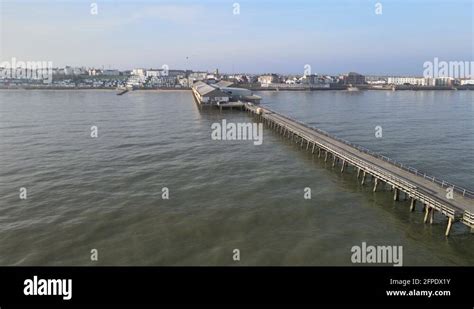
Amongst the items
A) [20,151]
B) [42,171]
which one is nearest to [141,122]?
[20,151]

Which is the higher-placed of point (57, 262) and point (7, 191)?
point (7, 191)

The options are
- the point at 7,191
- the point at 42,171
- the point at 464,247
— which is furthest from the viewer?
the point at 42,171

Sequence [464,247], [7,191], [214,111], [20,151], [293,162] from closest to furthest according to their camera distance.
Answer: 1. [464,247]
2. [7,191]
3. [293,162]
4. [20,151]
5. [214,111]

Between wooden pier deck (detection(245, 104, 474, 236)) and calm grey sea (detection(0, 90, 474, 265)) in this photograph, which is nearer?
calm grey sea (detection(0, 90, 474, 265))

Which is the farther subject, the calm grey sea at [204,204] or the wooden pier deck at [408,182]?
the wooden pier deck at [408,182]

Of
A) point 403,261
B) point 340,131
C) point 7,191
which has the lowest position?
point 403,261

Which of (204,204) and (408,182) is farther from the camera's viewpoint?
(204,204)

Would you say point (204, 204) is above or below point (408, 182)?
below
